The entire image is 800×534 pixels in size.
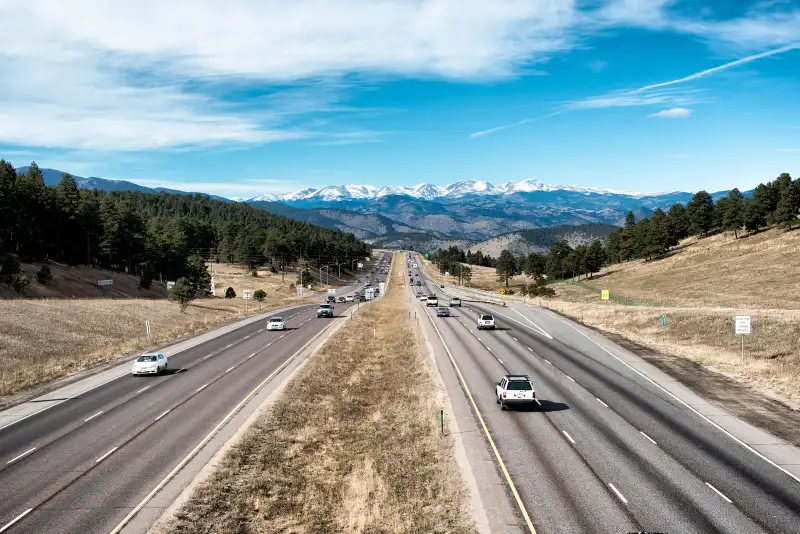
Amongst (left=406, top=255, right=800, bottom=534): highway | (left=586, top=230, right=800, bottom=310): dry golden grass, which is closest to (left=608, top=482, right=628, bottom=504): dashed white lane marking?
(left=406, top=255, right=800, bottom=534): highway

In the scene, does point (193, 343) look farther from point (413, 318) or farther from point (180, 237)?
point (180, 237)

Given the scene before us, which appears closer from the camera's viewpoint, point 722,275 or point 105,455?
point 105,455

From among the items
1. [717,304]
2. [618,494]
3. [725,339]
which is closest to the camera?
[618,494]

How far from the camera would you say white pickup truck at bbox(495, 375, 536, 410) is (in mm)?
30266

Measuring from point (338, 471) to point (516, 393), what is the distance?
10642mm

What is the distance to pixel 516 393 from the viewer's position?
30297 mm

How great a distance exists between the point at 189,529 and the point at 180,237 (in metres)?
141

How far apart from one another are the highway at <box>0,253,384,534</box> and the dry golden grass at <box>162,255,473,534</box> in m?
→ 2.38

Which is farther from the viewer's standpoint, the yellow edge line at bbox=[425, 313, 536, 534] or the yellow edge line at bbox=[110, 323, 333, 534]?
the yellow edge line at bbox=[425, 313, 536, 534]

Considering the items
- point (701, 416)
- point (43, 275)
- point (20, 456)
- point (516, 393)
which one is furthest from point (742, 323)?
point (43, 275)

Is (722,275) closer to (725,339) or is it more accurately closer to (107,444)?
(725,339)

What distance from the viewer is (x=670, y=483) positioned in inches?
800

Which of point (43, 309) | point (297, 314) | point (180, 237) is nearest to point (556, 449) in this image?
point (43, 309)

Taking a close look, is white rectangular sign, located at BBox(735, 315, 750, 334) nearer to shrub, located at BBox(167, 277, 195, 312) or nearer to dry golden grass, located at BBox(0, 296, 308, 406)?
dry golden grass, located at BBox(0, 296, 308, 406)
